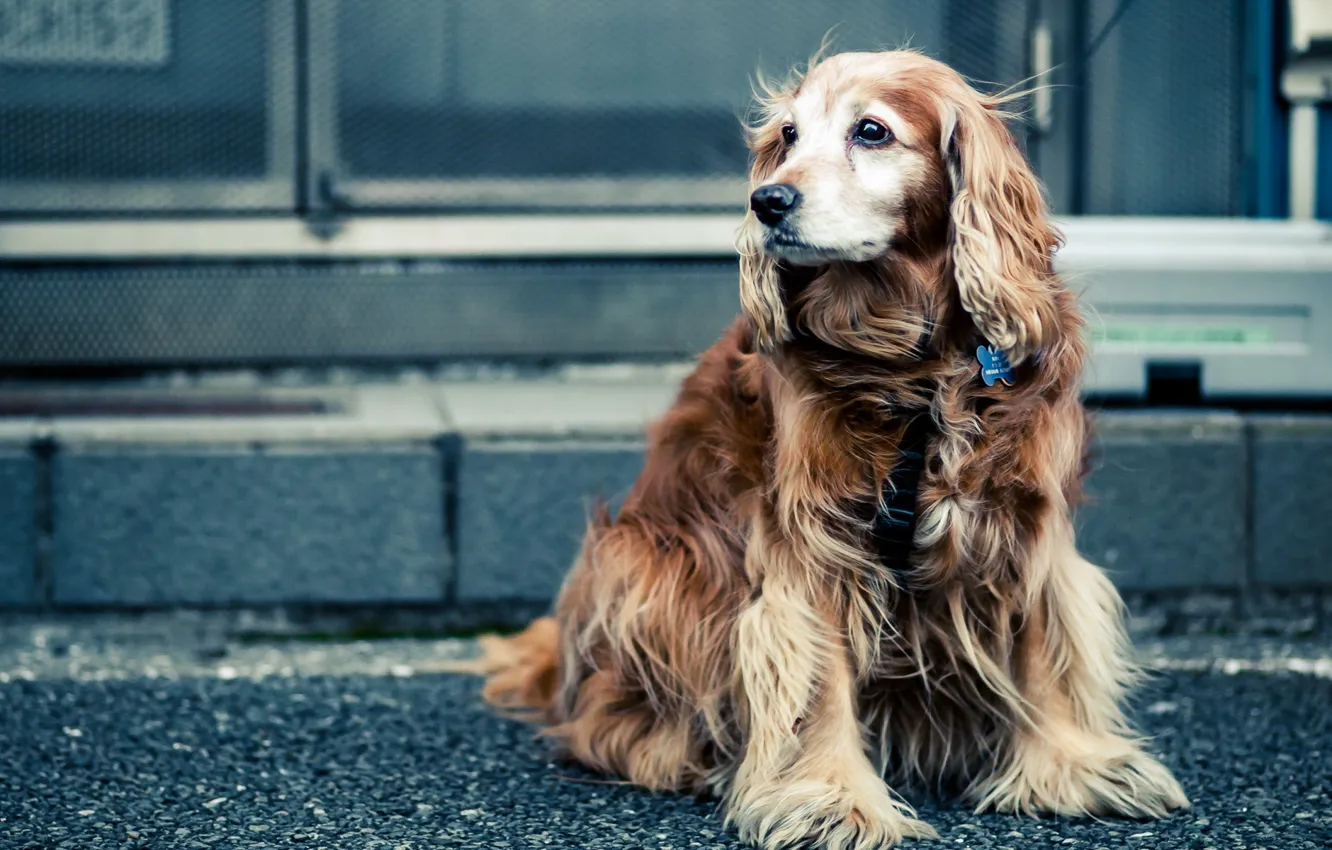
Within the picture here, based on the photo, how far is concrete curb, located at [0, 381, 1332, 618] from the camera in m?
3.96

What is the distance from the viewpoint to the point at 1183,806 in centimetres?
277

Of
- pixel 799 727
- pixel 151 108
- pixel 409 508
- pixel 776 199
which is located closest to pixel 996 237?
pixel 776 199

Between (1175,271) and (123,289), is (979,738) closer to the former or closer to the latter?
(1175,271)

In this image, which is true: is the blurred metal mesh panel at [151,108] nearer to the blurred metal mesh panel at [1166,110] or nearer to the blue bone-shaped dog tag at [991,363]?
the blurred metal mesh panel at [1166,110]

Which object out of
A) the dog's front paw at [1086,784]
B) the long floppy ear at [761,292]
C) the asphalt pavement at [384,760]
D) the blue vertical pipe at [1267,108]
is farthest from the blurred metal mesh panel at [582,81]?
the dog's front paw at [1086,784]

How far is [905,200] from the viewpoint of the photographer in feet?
8.45

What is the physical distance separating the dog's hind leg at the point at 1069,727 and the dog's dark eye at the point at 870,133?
73 cm

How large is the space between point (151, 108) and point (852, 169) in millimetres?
3173

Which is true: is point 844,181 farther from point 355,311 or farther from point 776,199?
point 355,311

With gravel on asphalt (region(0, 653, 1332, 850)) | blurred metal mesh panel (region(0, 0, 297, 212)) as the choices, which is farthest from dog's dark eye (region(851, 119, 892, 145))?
blurred metal mesh panel (region(0, 0, 297, 212))

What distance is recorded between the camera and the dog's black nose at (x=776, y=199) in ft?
8.09

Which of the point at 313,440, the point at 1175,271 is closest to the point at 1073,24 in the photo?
the point at 1175,271

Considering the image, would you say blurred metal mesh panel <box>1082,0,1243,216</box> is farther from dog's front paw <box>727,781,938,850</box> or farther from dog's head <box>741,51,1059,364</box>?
dog's front paw <box>727,781,938,850</box>

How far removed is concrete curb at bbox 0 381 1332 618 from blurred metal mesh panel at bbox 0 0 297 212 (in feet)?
3.67
